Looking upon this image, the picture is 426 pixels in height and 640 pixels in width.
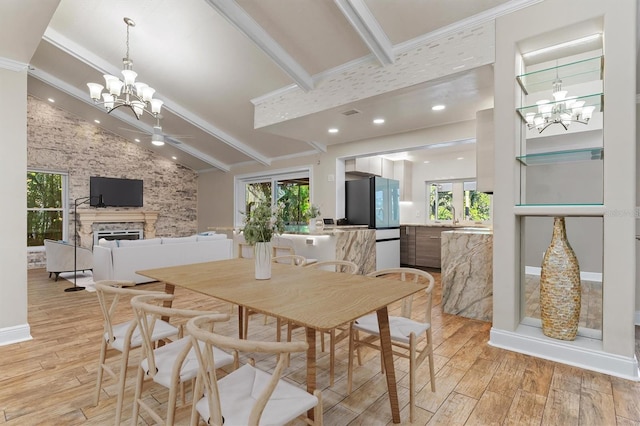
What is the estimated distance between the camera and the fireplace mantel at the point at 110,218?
24.1 ft

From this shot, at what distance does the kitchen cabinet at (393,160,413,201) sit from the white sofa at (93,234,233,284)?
4.17 metres

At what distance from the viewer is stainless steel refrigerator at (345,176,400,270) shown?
5.96 m

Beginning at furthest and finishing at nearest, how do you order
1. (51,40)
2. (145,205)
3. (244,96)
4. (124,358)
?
(145,205) → (244,96) → (51,40) → (124,358)

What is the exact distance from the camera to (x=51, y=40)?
4.51m

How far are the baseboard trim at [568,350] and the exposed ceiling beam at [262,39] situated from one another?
336 cm

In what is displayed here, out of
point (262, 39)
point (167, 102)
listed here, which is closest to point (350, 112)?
point (262, 39)

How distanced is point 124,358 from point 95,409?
0.59m

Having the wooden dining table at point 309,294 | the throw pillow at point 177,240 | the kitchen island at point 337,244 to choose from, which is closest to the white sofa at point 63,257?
the throw pillow at point 177,240

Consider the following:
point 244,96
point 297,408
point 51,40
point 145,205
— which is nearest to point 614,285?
point 297,408

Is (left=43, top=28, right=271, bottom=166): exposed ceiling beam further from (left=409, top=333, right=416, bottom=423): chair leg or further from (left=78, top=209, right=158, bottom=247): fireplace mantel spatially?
(left=409, top=333, right=416, bottom=423): chair leg

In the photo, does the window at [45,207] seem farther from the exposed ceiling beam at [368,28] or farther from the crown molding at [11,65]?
the exposed ceiling beam at [368,28]

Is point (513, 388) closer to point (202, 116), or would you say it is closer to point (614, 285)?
point (614, 285)

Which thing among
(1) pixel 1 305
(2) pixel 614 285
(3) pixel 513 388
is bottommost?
(3) pixel 513 388

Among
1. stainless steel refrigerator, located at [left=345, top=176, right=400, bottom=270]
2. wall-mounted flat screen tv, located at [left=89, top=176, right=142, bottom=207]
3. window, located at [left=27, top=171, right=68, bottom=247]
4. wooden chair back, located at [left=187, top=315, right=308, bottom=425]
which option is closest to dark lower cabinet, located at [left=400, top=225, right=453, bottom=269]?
stainless steel refrigerator, located at [left=345, top=176, right=400, bottom=270]
